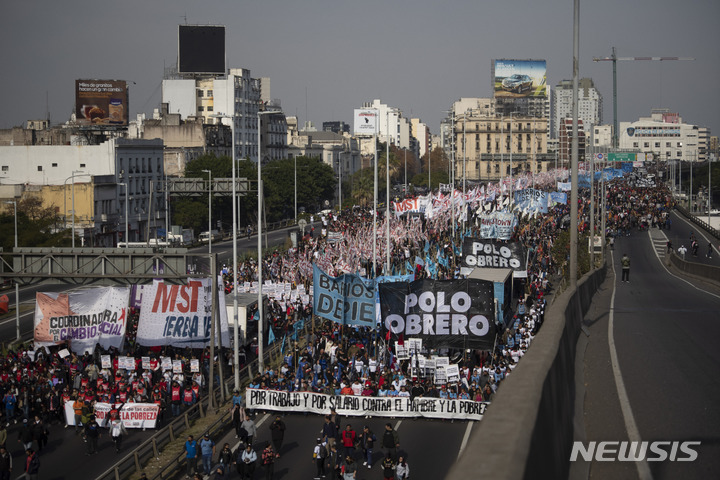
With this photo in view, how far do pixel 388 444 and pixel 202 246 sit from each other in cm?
5958

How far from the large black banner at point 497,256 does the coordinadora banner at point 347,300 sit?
13.0 metres

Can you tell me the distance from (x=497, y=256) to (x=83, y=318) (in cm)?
1809

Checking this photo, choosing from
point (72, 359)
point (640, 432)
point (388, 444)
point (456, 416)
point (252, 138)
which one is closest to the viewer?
point (640, 432)

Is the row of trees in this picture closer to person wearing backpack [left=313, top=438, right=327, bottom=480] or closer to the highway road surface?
person wearing backpack [left=313, top=438, right=327, bottom=480]

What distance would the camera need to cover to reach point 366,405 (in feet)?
76.7

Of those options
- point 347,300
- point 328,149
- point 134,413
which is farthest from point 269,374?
point 328,149

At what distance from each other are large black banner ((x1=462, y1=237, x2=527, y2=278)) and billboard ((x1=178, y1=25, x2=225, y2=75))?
3580 inches

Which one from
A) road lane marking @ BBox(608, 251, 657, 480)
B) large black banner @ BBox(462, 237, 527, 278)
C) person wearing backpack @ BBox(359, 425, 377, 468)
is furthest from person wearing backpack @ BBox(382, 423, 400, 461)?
large black banner @ BBox(462, 237, 527, 278)

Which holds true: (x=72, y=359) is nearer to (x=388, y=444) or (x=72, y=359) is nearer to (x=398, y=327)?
(x=398, y=327)

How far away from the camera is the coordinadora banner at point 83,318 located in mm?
28969

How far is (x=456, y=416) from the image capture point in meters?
23.0

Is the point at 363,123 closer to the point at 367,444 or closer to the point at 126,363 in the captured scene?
the point at 126,363

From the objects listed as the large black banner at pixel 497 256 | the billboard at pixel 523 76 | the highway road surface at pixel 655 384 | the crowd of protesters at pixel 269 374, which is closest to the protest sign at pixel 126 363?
the crowd of protesters at pixel 269 374

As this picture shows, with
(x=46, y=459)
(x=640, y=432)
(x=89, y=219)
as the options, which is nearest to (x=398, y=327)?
(x=46, y=459)
